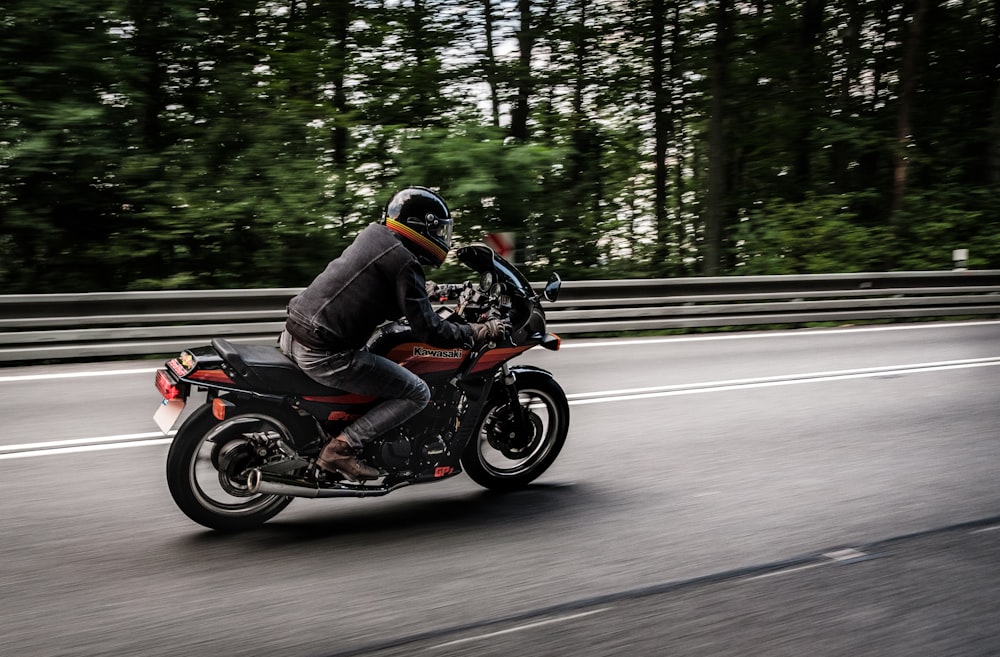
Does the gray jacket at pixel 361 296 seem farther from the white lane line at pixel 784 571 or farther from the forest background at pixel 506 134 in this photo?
the forest background at pixel 506 134

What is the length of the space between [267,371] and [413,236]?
1.02 meters

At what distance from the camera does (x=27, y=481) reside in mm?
5270

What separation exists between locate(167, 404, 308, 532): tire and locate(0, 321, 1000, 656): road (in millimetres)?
131

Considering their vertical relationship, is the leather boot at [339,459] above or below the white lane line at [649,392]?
above

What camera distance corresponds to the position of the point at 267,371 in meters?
4.37

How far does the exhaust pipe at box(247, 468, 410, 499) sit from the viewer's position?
4379mm

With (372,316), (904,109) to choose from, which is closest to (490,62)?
(904,109)

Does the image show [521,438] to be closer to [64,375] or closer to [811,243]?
[64,375]

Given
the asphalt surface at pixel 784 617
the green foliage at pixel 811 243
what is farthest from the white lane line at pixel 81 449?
the green foliage at pixel 811 243

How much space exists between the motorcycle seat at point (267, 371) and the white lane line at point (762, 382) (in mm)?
3611

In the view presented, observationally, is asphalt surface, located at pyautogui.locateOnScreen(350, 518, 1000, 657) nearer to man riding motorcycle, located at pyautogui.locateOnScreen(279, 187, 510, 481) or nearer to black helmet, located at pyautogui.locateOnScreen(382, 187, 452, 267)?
man riding motorcycle, located at pyautogui.locateOnScreen(279, 187, 510, 481)

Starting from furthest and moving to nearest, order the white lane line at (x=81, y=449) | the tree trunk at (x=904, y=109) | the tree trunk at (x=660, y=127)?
the tree trunk at (x=904, y=109) → the tree trunk at (x=660, y=127) → the white lane line at (x=81, y=449)

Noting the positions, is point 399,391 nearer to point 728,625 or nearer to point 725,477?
point 728,625

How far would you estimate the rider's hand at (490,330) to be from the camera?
4.70 meters
